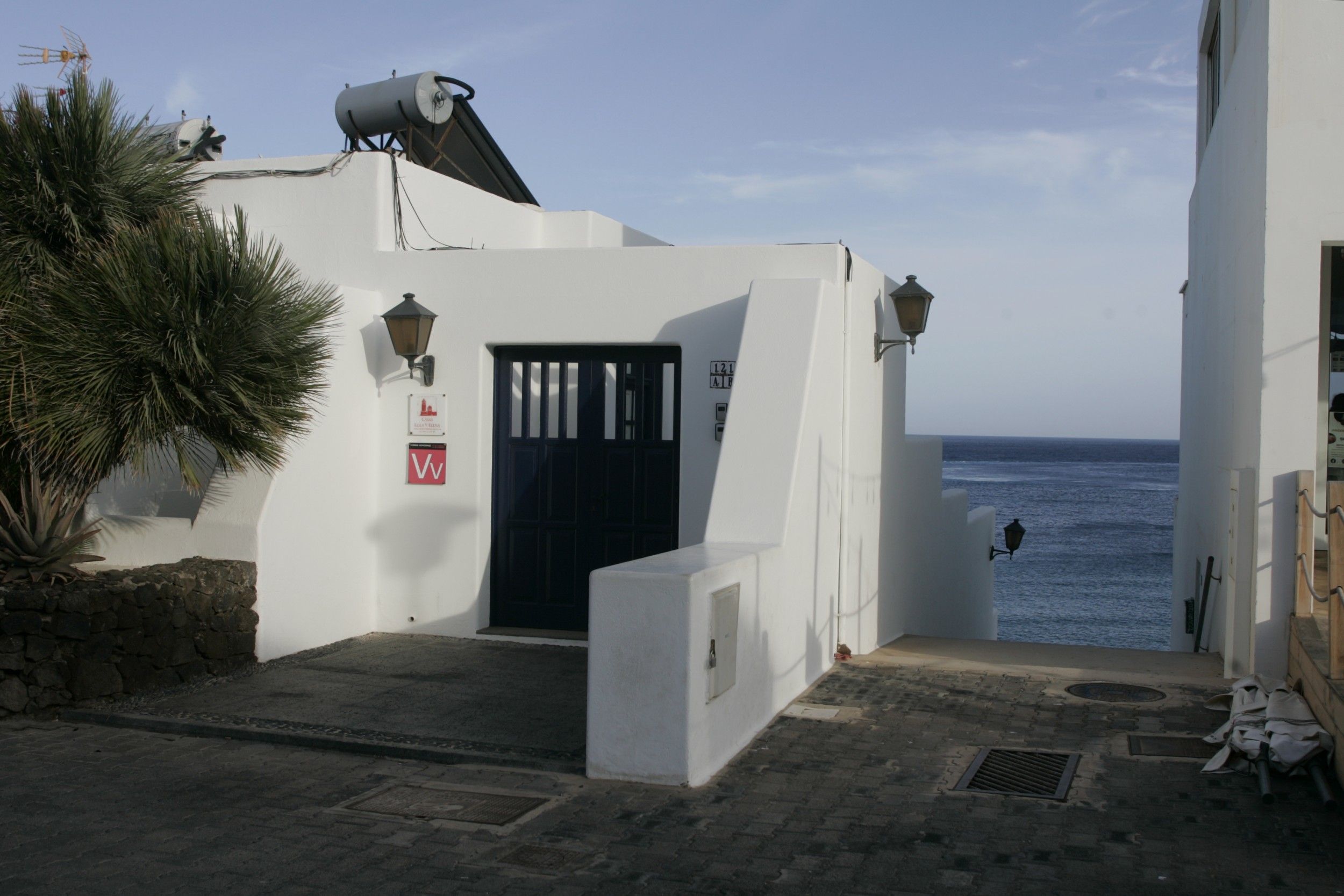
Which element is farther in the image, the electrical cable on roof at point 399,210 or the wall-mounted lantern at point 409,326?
the electrical cable on roof at point 399,210

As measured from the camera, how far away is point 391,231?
9.31 metres

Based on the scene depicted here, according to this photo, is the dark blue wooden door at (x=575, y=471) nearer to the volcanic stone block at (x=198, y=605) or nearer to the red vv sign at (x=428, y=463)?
the red vv sign at (x=428, y=463)

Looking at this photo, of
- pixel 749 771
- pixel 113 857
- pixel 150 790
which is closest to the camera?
pixel 113 857

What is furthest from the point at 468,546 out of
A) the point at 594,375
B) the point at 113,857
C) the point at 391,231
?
the point at 113,857

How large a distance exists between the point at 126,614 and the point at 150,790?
5.85 feet

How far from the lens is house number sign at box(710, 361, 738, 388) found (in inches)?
331

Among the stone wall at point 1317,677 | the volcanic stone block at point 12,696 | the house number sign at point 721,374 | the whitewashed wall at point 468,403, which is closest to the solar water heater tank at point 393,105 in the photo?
the whitewashed wall at point 468,403

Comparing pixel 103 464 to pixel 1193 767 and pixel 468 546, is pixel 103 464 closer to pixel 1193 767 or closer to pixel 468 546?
pixel 468 546

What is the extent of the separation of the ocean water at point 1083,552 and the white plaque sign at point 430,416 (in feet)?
48.5

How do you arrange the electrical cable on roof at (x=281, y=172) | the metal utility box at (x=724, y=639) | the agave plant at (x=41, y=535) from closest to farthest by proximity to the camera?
the metal utility box at (x=724, y=639) → the agave plant at (x=41, y=535) → the electrical cable on roof at (x=281, y=172)

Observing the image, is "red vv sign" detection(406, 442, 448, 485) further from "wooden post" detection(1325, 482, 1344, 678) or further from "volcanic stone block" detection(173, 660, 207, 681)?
"wooden post" detection(1325, 482, 1344, 678)

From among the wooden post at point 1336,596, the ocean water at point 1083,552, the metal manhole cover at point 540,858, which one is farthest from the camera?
the ocean water at point 1083,552

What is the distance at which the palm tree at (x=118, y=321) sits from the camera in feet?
22.2

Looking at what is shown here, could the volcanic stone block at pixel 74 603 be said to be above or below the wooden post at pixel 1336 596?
below
